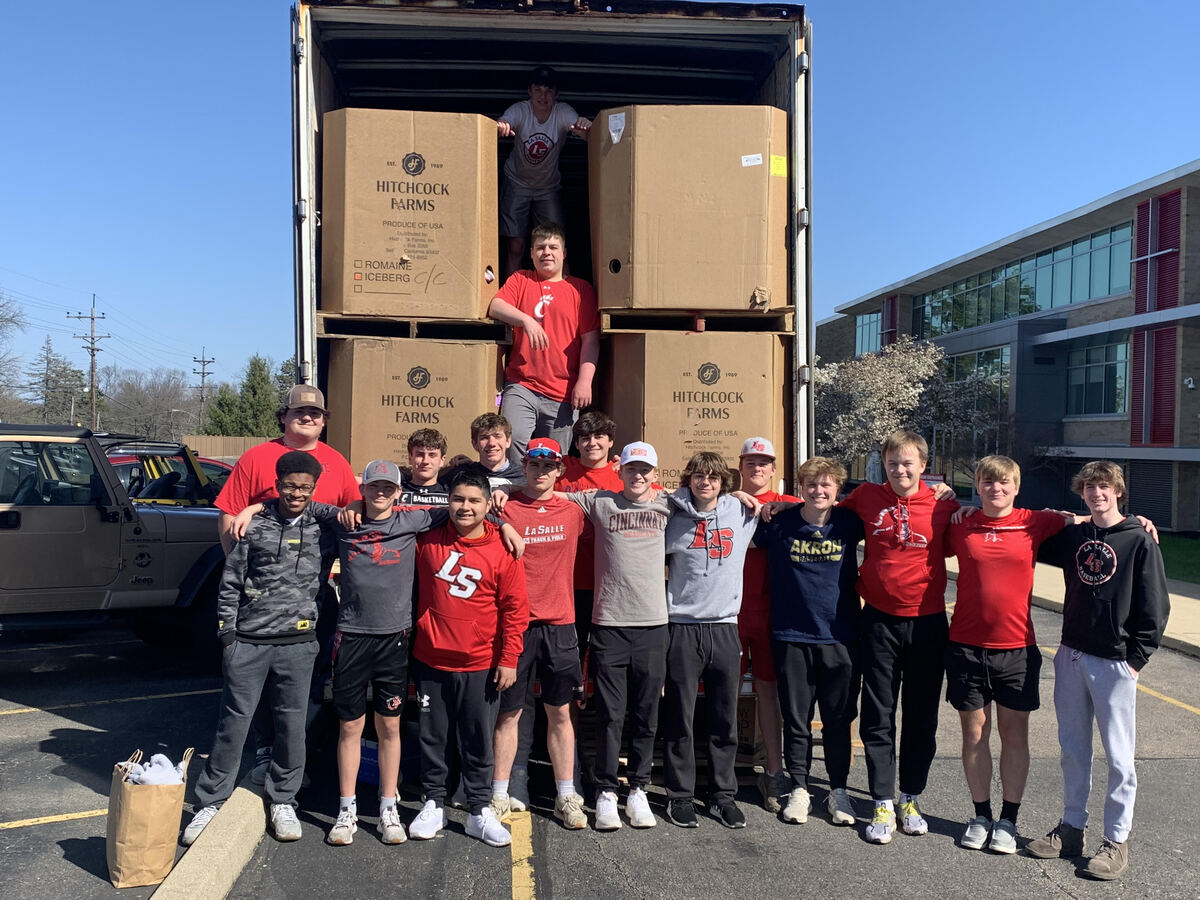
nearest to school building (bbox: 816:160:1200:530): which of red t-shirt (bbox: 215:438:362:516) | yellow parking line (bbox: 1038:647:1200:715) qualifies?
yellow parking line (bbox: 1038:647:1200:715)

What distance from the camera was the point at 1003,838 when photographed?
3.88 meters

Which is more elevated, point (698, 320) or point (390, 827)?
point (698, 320)

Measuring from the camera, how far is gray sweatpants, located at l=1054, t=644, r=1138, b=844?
369 centimetres

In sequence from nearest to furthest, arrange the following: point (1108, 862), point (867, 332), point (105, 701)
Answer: point (1108, 862), point (105, 701), point (867, 332)

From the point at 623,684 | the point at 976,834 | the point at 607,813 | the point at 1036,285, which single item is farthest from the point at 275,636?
the point at 1036,285

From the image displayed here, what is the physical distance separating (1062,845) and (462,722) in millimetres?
2534

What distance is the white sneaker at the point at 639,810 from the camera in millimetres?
4031

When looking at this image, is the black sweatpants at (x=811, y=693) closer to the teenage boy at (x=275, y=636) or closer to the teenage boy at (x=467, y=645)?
the teenage boy at (x=467, y=645)

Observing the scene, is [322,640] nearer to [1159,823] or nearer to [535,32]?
[535,32]

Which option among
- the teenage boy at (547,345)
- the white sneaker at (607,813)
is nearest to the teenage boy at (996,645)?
the white sneaker at (607,813)

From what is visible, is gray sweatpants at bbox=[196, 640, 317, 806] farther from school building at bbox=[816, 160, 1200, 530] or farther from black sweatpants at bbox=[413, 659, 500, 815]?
school building at bbox=[816, 160, 1200, 530]

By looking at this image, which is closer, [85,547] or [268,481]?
[268,481]

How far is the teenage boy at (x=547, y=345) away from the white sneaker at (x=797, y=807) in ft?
6.90

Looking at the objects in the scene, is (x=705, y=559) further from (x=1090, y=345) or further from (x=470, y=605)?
(x=1090, y=345)
